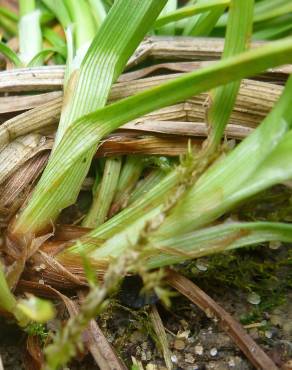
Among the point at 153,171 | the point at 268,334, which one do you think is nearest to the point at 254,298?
the point at 268,334

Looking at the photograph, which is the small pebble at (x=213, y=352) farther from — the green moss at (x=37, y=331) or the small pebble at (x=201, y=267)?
the green moss at (x=37, y=331)

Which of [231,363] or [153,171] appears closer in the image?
[231,363]

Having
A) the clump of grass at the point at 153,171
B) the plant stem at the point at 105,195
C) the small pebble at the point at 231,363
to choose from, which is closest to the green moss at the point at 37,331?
the clump of grass at the point at 153,171

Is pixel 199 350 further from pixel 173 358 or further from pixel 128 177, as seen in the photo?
pixel 128 177

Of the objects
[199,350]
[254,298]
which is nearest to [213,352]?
[199,350]

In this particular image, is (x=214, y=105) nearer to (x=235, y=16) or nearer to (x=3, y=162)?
(x=235, y=16)

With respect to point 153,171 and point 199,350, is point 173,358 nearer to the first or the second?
point 199,350

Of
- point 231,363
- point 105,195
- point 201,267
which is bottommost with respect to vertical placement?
point 231,363

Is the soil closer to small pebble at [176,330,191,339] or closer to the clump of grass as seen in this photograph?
small pebble at [176,330,191,339]

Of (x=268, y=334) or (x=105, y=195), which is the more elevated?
(x=105, y=195)
